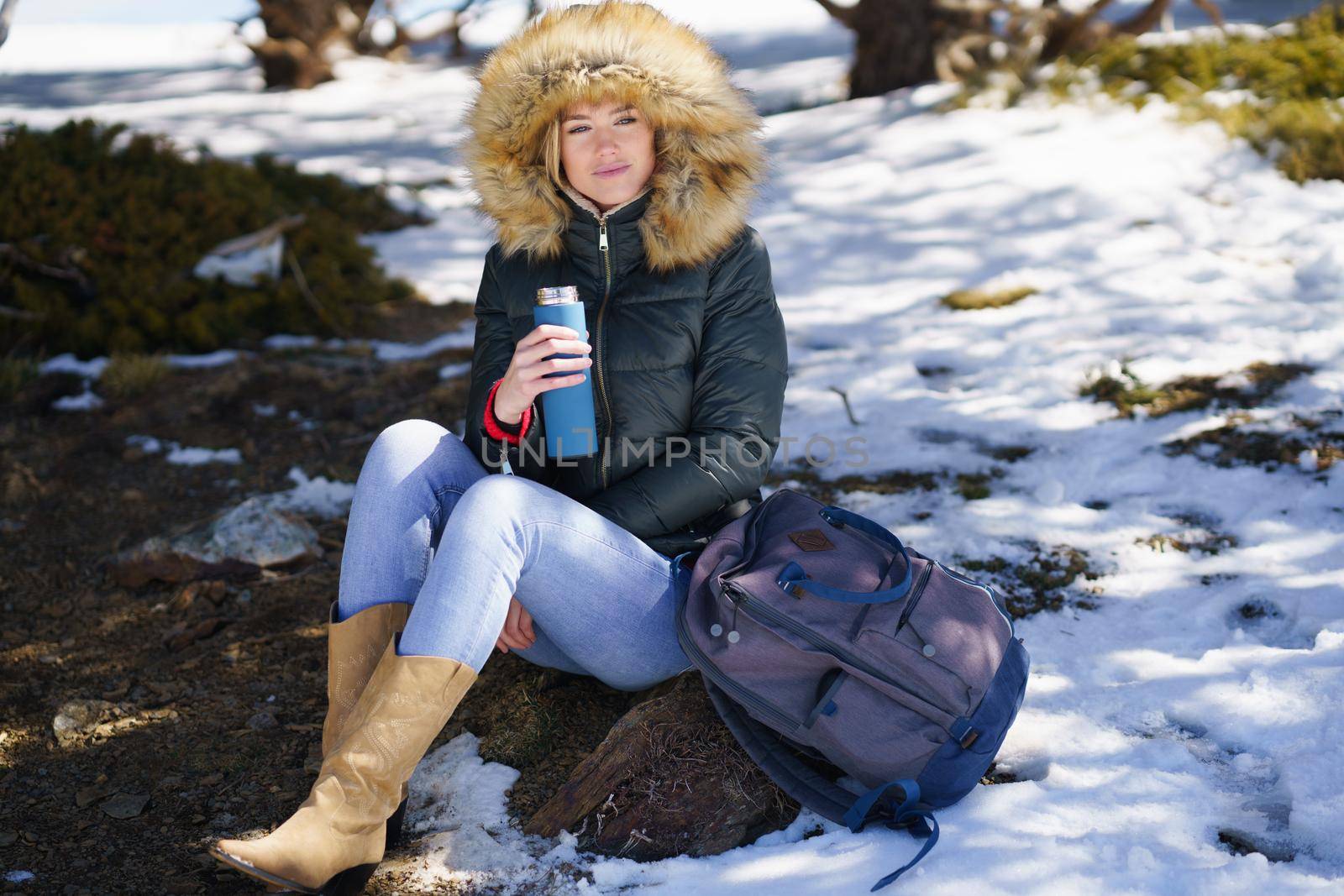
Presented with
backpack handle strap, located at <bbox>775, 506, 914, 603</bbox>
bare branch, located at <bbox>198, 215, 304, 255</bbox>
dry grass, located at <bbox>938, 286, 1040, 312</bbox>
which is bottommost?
dry grass, located at <bbox>938, 286, 1040, 312</bbox>

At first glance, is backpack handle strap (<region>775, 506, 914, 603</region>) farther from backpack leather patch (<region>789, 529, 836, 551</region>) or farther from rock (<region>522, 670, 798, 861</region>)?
rock (<region>522, 670, 798, 861</region>)

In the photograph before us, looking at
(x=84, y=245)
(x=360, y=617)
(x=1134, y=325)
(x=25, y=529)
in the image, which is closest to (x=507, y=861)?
(x=360, y=617)

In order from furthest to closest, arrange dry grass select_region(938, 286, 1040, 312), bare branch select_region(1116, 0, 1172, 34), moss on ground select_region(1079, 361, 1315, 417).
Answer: bare branch select_region(1116, 0, 1172, 34)
dry grass select_region(938, 286, 1040, 312)
moss on ground select_region(1079, 361, 1315, 417)

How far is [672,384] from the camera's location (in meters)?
2.61

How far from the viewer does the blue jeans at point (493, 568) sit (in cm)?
220

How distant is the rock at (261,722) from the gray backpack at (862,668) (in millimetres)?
1345

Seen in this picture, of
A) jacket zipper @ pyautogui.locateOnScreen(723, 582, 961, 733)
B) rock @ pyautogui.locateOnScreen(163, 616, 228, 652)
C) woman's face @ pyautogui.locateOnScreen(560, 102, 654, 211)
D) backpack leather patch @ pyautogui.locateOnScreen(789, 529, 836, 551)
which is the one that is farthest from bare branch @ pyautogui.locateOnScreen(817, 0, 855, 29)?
jacket zipper @ pyautogui.locateOnScreen(723, 582, 961, 733)

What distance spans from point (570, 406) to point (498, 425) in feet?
0.95

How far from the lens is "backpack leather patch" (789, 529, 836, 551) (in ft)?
7.61

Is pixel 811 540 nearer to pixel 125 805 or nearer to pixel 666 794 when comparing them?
pixel 666 794

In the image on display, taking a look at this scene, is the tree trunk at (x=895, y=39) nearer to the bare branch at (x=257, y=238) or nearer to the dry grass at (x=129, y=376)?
the bare branch at (x=257, y=238)

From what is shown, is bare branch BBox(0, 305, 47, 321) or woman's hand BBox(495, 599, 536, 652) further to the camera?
bare branch BBox(0, 305, 47, 321)

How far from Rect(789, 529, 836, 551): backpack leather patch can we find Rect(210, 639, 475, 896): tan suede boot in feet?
2.47

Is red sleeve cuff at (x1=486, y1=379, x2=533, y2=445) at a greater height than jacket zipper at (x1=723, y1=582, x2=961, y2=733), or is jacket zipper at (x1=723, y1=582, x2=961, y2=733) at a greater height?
red sleeve cuff at (x1=486, y1=379, x2=533, y2=445)
